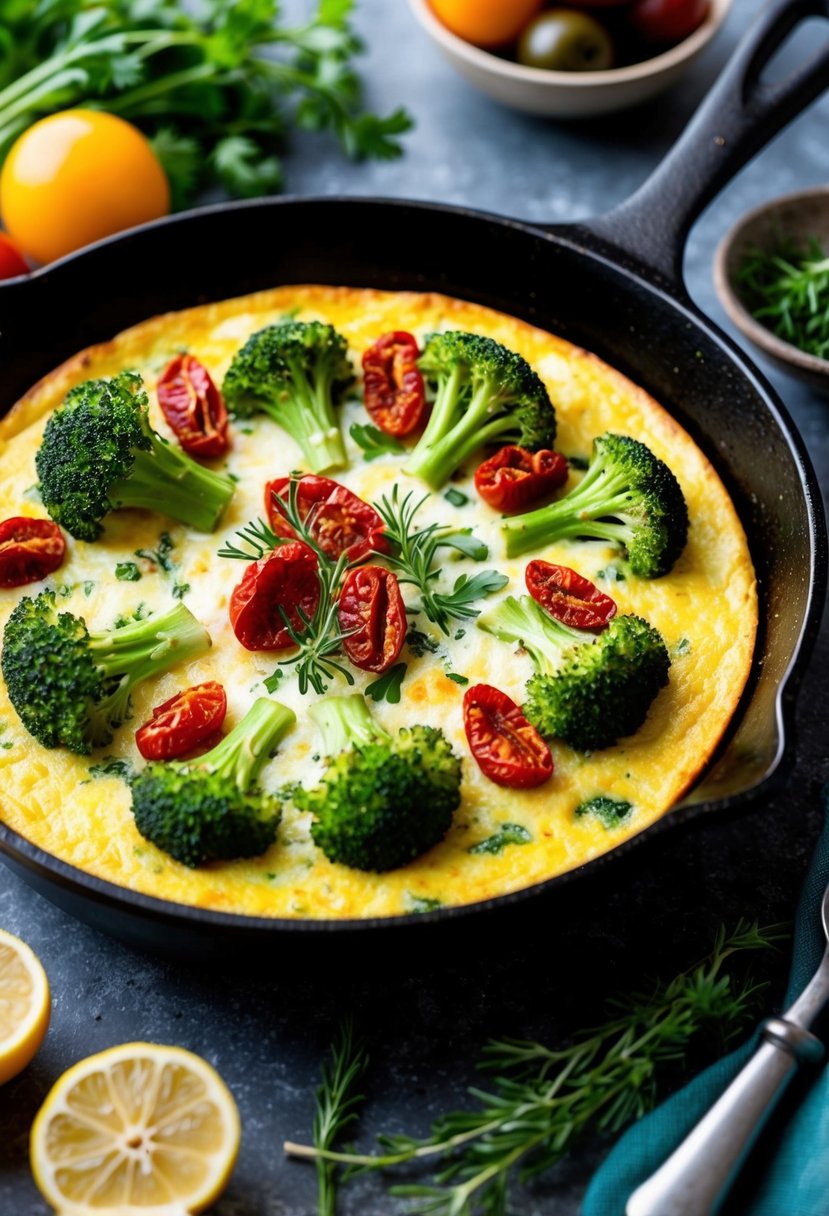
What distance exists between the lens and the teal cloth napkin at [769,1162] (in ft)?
9.62

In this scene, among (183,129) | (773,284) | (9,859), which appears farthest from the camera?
(183,129)

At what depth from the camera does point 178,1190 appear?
9.52ft

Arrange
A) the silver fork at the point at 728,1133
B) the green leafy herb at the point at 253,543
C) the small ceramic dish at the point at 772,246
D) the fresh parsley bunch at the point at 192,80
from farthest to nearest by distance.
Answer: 1. the fresh parsley bunch at the point at 192,80
2. the small ceramic dish at the point at 772,246
3. the green leafy herb at the point at 253,543
4. the silver fork at the point at 728,1133

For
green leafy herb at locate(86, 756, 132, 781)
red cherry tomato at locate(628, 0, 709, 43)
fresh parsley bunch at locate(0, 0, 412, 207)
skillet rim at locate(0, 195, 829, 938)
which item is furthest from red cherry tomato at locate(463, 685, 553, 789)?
red cherry tomato at locate(628, 0, 709, 43)

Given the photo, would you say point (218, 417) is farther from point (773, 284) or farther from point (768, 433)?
point (773, 284)

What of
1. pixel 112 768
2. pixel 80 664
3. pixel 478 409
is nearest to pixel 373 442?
pixel 478 409

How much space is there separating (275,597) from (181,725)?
45 centimetres

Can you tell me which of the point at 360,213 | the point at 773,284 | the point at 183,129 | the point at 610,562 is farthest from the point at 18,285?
the point at 773,284

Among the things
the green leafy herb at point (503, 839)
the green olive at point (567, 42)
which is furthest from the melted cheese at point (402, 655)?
the green olive at point (567, 42)

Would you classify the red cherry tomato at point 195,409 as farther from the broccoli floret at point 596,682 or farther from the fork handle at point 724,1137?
the fork handle at point 724,1137

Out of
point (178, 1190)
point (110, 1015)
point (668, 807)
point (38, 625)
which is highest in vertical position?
point (668, 807)

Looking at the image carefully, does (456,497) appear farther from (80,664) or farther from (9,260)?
(9,260)

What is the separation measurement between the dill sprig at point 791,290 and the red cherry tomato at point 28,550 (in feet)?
8.88

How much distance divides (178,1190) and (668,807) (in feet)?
4.95
